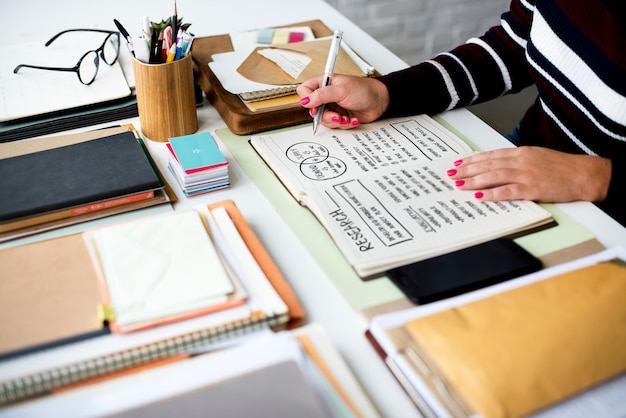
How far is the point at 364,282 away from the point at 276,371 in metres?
0.20

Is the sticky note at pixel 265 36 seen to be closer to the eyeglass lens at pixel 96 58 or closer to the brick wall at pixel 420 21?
the eyeglass lens at pixel 96 58

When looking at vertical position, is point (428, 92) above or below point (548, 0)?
below

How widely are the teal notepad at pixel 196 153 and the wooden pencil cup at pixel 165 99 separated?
86mm

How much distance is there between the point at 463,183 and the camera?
2.99 ft

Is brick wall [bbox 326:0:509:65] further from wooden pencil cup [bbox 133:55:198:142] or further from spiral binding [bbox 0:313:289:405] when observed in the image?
spiral binding [bbox 0:313:289:405]

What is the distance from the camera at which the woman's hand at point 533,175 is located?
35.5 inches

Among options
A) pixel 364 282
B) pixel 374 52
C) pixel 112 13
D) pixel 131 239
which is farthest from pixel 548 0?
pixel 112 13

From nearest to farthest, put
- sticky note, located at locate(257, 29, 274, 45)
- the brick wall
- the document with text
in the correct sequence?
the document with text
sticky note, located at locate(257, 29, 274, 45)
the brick wall

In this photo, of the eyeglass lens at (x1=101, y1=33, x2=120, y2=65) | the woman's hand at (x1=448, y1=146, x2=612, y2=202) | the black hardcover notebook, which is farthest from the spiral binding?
the eyeglass lens at (x1=101, y1=33, x2=120, y2=65)

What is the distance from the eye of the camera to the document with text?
0.80 meters

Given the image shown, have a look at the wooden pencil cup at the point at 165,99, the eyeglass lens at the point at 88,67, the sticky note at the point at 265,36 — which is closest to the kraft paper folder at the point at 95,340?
the wooden pencil cup at the point at 165,99

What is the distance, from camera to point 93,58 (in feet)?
3.97

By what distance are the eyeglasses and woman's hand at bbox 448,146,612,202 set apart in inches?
26.3

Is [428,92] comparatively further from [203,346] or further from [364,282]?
[203,346]
